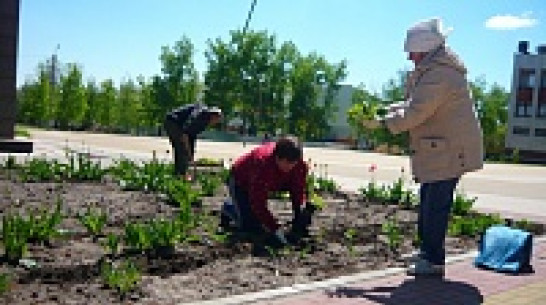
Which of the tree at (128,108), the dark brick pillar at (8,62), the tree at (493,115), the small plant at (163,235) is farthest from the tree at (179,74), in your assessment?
the small plant at (163,235)

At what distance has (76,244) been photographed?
5.55 m

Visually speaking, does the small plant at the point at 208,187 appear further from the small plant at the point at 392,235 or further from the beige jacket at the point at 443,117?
the beige jacket at the point at 443,117

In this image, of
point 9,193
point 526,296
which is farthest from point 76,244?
point 526,296

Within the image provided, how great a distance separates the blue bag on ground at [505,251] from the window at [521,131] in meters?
55.7

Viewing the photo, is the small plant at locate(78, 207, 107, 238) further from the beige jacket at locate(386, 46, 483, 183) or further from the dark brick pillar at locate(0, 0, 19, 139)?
the dark brick pillar at locate(0, 0, 19, 139)

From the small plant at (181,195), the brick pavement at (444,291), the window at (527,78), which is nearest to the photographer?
the brick pavement at (444,291)

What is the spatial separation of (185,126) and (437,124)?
5.33 m

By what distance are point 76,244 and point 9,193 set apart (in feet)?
9.47

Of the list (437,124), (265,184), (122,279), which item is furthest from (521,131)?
(122,279)

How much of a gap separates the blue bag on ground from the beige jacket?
3.13ft

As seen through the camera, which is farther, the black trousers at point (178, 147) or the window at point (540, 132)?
the window at point (540, 132)

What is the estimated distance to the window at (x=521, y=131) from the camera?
5834 centimetres

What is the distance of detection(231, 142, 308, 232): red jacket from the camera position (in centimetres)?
578

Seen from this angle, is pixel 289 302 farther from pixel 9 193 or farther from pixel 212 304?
pixel 9 193
